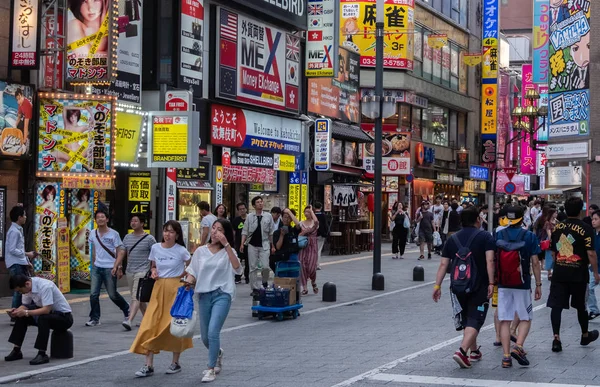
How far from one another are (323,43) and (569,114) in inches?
1143

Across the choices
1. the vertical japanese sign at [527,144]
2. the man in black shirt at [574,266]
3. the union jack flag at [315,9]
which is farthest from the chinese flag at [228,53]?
the vertical japanese sign at [527,144]

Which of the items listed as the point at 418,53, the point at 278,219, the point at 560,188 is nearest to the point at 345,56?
the point at 418,53

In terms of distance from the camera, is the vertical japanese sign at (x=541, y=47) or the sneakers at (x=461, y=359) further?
the vertical japanese sign at (x=541, y=47)

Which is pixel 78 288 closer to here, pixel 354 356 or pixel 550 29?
pixel 354 356

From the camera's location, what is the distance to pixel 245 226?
20.5 m

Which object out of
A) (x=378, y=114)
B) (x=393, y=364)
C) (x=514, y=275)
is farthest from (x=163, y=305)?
(x=378, y=114)

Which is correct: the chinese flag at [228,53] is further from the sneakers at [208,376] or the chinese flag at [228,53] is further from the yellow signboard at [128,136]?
the sneakers at [208,376]

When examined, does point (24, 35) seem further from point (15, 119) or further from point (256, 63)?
point (256, 63)

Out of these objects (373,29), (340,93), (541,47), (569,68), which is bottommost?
(340,93)

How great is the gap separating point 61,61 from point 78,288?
4.64m

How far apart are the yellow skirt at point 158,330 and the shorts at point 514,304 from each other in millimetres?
3544

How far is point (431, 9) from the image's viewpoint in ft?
169

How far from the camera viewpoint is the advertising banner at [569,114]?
57.2m

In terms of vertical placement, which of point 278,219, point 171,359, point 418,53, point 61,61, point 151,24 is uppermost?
point 418,53
